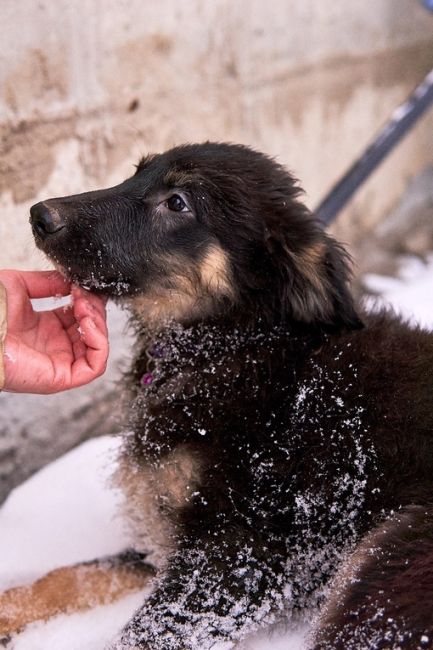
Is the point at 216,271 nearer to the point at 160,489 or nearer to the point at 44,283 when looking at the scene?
the point at 44,283

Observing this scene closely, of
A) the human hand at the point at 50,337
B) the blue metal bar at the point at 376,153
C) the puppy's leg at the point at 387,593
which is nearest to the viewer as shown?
the puppy's leg at the point at 387,593

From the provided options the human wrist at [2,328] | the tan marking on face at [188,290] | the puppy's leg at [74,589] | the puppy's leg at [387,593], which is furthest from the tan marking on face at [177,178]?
the puppy's leg at [74,589]

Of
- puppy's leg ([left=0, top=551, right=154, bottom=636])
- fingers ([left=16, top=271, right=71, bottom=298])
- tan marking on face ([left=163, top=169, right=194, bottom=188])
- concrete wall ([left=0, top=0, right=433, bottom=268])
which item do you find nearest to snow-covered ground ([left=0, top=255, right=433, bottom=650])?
puppy's leg ([left=0, top=551, right=154, bottom=636])

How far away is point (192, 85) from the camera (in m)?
4.85

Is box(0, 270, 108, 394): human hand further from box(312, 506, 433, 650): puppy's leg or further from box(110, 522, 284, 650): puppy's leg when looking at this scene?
box(312, 506, 433, 650): puppy's leg

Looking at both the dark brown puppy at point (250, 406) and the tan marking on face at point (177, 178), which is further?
the tan marking on face at point (177, 178)

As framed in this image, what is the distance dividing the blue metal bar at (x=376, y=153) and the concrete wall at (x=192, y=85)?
3.60 ft

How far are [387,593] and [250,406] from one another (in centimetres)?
86

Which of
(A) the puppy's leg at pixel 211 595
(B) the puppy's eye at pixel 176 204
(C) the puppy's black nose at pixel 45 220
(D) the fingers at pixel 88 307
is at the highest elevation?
(C) the puppy's black nose at pixel 45 220

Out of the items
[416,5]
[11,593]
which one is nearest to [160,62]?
[11,593]

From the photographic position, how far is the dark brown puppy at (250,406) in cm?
248

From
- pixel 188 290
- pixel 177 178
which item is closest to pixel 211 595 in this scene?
pixel 188 290

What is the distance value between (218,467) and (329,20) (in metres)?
4.85

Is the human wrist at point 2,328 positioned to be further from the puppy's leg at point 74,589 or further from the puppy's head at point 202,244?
the puppy's leg at point 74,589
